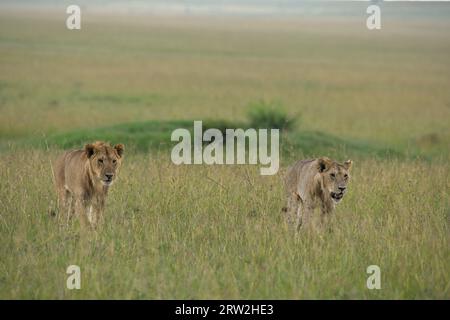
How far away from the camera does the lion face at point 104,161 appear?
9484 millimetres

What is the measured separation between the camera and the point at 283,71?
48656mm

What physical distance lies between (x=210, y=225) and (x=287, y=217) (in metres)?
0.83

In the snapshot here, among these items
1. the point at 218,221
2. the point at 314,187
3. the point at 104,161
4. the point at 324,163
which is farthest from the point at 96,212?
the point at 324,163

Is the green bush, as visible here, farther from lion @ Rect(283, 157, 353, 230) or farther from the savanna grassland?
lion @ Rect(283, 157, 353, 230)

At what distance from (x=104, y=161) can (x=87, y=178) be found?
1.68 feet

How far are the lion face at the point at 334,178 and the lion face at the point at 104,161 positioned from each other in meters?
1.96

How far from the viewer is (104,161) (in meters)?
9.55

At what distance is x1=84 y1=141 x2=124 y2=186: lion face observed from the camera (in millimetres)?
9484

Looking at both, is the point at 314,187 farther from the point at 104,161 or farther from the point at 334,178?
the point at 104,161

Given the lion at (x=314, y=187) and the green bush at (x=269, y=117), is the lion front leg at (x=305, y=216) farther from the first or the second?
the green bush at (x=269, y=117)

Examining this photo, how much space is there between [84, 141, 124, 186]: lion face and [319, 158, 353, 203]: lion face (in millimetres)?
1965

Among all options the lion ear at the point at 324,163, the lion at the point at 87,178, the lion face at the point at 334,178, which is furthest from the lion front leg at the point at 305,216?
the lion at the point at 87,178

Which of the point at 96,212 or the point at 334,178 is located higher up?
the point at 334,178

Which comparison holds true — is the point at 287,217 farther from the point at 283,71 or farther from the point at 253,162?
the point at 283,71
